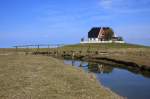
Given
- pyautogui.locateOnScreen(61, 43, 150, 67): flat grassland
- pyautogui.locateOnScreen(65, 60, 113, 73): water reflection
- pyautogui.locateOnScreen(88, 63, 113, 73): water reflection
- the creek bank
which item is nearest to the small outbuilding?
pyautogui.locateOnScreen(61, 43, 150, 67): flat grassland

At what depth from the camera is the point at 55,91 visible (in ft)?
78.2

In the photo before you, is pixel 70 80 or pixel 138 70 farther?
pixel 138 70

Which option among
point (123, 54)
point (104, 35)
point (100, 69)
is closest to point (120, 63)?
point (100, 69)

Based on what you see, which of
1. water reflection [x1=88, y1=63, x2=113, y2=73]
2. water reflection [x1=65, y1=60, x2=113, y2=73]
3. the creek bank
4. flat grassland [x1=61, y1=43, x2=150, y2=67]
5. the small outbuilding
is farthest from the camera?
the small outbuilding

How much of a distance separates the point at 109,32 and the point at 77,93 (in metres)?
133

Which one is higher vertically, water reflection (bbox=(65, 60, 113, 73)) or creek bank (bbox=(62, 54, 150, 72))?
creek bank (bbox=(62, 54, 150, 72))

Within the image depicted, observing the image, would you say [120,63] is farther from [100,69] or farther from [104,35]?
[104,35]

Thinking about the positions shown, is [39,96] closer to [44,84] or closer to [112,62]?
[44,84]

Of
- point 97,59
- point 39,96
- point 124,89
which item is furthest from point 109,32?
point 39,96

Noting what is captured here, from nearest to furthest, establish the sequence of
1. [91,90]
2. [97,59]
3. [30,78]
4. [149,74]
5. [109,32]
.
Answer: [91,90] → [30,78] → [149,74] → [97,59] → [109,32]

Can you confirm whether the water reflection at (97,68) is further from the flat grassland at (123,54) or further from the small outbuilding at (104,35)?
the small outbuilding at (104,35)

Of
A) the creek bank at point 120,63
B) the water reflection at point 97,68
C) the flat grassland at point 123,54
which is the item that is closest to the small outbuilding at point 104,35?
the flat grassland at point 123,54

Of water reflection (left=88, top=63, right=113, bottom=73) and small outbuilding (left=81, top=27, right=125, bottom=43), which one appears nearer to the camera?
water reflection (left=88, top=63, right=113, bottom=73)

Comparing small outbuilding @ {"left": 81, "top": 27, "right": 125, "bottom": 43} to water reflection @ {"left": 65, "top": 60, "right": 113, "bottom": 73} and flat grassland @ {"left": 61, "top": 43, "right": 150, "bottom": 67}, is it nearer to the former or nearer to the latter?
flat grassland @ {"left": 61, "top": 43, "right": 150, "bottom": 67}
